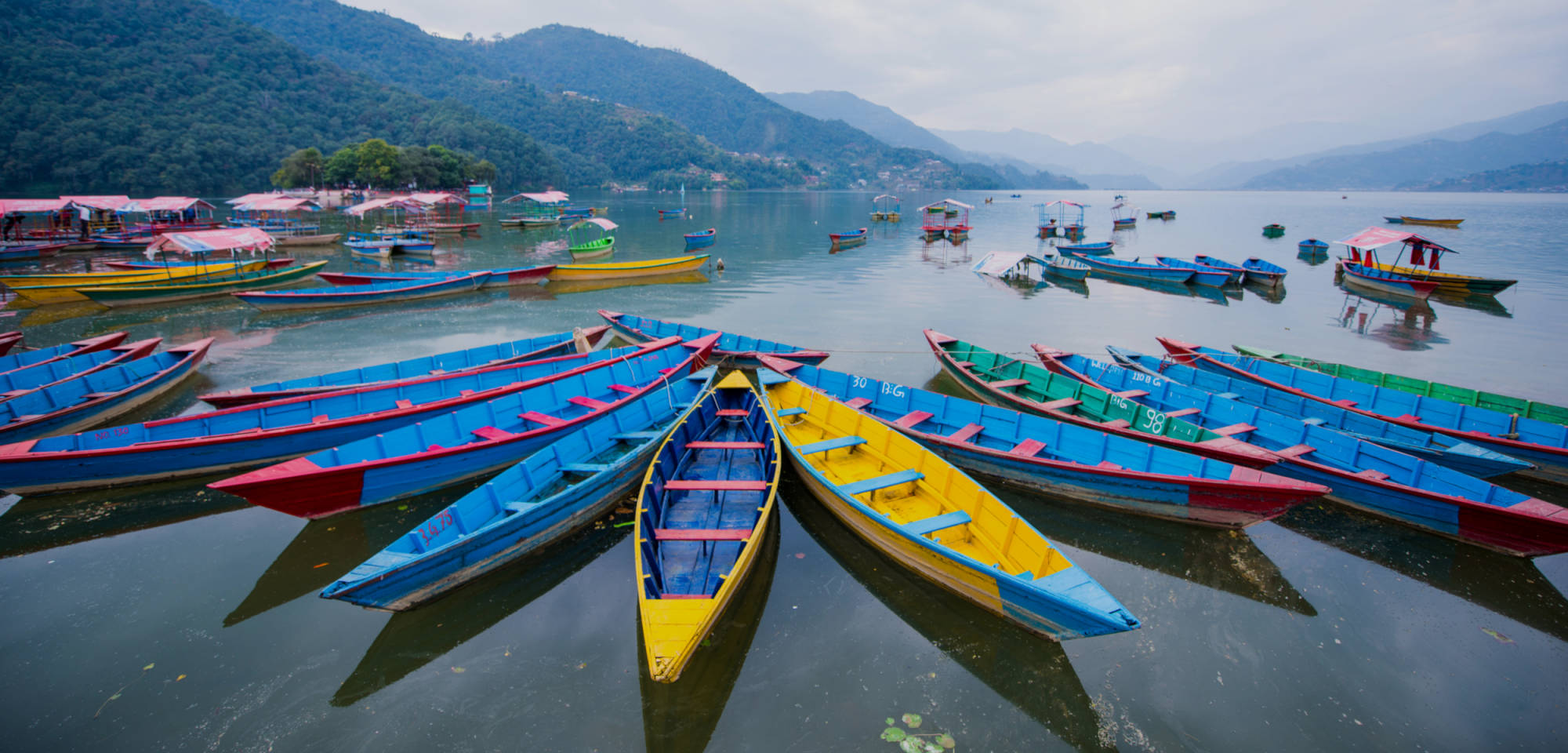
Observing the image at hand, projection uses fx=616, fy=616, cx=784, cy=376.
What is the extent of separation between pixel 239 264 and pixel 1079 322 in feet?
122

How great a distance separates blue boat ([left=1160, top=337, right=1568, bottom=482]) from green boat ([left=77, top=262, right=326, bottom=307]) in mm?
36906

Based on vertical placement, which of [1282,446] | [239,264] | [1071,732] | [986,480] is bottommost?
[1071,732]

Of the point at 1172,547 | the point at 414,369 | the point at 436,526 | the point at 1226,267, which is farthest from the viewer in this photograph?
the point at 1226,267

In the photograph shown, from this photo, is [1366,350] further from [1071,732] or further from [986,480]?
[1071,732]

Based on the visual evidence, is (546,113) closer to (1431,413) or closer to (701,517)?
(701,517)

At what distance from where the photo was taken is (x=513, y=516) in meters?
7.68

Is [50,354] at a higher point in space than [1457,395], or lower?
lower

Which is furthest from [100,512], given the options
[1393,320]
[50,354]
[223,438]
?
[1393,320]

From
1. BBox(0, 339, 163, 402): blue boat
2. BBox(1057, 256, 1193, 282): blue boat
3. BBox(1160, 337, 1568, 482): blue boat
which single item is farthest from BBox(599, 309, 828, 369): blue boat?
BBox(1057, 256, 1193, 282): blue boat

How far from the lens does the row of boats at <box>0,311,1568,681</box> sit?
24.5 ft

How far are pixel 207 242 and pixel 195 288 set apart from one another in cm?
556

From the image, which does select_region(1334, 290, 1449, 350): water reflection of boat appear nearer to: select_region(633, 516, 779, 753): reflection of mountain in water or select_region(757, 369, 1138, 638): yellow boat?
select_region(757, 369, 1138, 638): yellow boat

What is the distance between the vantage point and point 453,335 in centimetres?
2214

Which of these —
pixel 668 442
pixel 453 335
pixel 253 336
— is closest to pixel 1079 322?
pixel 668 442
